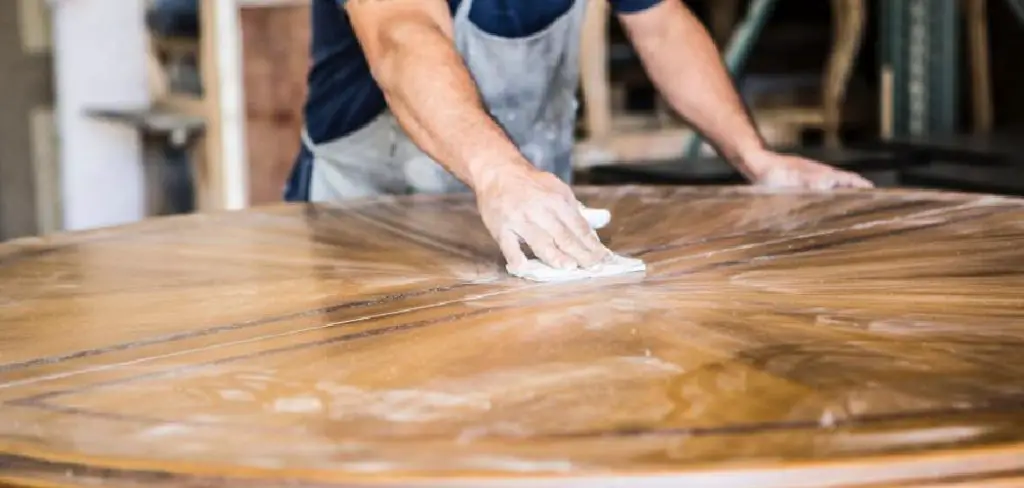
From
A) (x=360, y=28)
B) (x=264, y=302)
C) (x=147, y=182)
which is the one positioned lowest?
(x=147, y=182)

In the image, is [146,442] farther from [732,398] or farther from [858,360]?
[858,360]

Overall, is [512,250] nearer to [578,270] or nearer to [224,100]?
[578,270]

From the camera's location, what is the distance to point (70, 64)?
391 centimetres

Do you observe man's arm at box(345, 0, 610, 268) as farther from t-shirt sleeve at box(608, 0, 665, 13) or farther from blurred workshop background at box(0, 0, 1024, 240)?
blurred workshop background at box(0, 0, 1024, 240)

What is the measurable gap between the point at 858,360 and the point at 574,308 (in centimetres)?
25

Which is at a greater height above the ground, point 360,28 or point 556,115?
point 360,28

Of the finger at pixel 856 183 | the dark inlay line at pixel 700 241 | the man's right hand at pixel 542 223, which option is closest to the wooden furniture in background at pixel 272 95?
the finger at pixel 856 183

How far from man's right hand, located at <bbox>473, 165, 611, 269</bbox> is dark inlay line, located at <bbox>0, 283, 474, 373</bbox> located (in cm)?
7

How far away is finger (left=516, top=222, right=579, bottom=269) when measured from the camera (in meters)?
1.08

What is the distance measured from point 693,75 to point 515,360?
1175 millimetres

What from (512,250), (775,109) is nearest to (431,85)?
(512,250)

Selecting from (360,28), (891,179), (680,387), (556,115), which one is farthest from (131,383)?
(891,179)

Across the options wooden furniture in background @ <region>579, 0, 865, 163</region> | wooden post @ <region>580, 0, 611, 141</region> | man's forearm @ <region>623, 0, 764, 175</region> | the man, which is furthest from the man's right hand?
wooden post @ <region>580, 0, 611, 141</region>

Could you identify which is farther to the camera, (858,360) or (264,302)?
(264,302)
